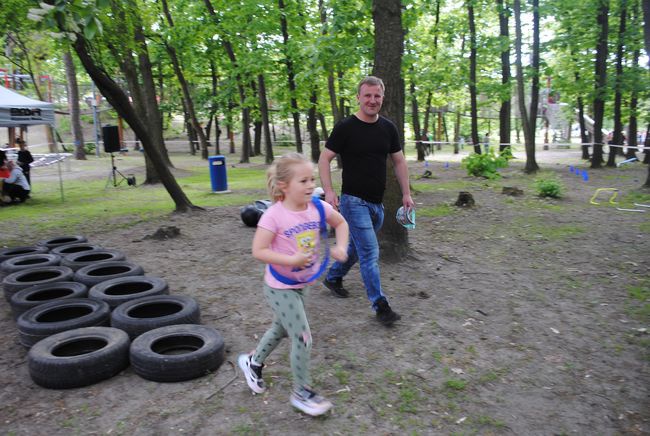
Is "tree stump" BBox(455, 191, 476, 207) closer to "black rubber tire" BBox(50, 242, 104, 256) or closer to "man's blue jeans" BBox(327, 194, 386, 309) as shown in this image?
"man's blue jeans" BBox(327, 194, 386, 309)

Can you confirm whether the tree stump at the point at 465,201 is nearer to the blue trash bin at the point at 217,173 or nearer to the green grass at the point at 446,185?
the green grass at the point at 446,185

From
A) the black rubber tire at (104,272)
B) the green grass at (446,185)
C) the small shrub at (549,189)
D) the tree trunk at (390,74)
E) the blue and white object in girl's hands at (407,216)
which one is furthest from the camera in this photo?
the green grass at (446,185)

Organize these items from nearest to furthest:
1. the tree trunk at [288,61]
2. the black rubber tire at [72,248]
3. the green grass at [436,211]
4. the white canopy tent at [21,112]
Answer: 1. the black rubber tire at [72,248]
2. the green grass at [436,211]
3. the white canopy tent at [21,112]
4. the tree trunk at [288,61]

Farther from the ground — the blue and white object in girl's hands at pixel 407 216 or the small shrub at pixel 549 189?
the blue and white object in girl's hands at pixel 407 216

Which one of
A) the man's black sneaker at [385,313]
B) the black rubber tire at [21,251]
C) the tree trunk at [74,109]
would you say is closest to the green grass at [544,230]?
the man's black sneaker at [385,313]

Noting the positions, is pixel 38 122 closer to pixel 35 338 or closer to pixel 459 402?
pixel 35 338

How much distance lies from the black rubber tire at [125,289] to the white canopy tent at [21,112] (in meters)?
8.61

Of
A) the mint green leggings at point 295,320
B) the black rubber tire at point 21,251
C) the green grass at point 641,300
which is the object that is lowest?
the green grass at point 641,300

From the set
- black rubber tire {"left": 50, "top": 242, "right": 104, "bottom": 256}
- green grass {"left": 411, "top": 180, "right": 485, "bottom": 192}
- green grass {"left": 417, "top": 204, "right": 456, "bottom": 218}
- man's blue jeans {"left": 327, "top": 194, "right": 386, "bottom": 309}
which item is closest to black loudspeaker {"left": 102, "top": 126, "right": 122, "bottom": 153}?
black rubber tire {"left": 50, "top": 242, "right": 104, "bottom": 256}

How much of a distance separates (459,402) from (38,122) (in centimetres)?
1261

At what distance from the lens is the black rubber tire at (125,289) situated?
15.9 feet

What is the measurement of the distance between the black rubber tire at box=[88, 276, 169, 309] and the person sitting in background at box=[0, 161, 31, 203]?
10365 mm

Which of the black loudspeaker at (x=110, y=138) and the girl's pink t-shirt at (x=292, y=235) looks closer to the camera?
the girl's pink t-shirt at (x=292, y=235)

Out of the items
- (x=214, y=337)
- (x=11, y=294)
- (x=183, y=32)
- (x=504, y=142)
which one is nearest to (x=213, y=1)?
(x=183, y=32)
